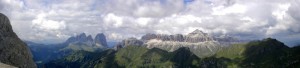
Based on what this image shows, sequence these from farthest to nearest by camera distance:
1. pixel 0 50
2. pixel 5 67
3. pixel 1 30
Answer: pixel 1 30, pixel 0 50, pixel 5 67

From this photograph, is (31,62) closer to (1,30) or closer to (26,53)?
(26,53)

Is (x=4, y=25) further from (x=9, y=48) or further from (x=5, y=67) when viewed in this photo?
(x=5, y=67)

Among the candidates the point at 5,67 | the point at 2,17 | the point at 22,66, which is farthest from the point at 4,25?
the point at 5,67

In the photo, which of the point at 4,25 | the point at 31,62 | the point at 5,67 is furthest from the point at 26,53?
the point at 5,67

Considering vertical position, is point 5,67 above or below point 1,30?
below

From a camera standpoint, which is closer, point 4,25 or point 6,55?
point 6,55

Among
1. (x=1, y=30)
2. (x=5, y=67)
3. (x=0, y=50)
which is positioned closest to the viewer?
(x=5, y=67)
